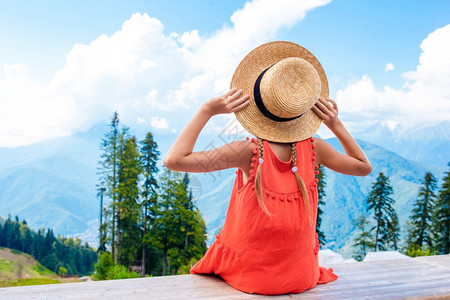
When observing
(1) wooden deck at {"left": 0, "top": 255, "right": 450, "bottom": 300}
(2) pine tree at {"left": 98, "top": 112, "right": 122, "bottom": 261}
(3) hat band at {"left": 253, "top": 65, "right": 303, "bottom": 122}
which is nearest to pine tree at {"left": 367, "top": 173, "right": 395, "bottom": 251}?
(2) pine tree at {"left": 98, "top": 112, "right": 122, "bottom": 261}

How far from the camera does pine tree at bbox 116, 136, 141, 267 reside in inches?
497

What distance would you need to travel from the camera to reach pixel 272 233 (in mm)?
1588

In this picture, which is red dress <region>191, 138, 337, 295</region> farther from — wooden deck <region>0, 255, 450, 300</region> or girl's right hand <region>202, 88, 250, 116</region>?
girl's right hand <region>202, 88, 250, 116</region>

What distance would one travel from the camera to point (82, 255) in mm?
17375

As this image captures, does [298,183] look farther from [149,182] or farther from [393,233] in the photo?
[393,233]

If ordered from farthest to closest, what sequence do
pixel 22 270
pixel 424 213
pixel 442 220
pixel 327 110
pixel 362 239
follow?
1. pixel 362 239
2. pixel 22 270
3. pixel 424 213
4. pixel 442 220
5. pixel 327 110

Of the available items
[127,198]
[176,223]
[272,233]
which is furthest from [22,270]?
[272,233]

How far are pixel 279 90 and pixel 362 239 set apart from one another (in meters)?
17.3

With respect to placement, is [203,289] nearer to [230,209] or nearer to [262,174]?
[230,209]

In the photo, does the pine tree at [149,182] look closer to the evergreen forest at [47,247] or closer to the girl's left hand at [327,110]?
the evergreen forest at [47,247]

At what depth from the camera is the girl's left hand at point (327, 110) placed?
171cm

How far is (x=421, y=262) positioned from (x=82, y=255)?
17869 millimetres

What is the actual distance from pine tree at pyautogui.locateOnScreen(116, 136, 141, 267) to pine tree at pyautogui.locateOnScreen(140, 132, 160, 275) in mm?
Result: 236

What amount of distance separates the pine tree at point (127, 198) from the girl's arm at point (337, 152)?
11549 millimetres
